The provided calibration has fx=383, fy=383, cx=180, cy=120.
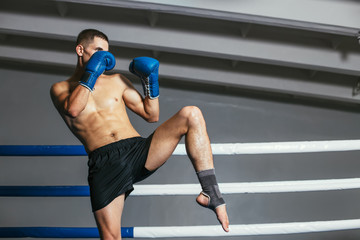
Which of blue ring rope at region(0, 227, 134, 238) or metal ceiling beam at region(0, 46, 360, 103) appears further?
metal ceiling beam at region(0, 46, 360, 103)

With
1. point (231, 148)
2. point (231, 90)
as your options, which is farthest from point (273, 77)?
point (231, 148)

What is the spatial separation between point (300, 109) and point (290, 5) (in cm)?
263

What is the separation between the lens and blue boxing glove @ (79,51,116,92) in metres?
1.85

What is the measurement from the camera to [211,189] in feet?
5.75

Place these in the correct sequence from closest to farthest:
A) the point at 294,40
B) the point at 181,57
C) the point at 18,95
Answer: the point at 294,40, the point at 181,57, the point at 18,95

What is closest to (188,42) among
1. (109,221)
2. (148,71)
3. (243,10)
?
(243,10)

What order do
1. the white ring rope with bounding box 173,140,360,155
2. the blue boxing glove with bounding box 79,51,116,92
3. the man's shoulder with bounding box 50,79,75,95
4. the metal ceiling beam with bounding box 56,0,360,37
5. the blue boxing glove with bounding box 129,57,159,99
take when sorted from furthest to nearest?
the metal ceiling beam with bounding box 56,0,360,37, the white ring rope with bounding box 173,140,360,155, the man's shoulder with bounding box 50,79,75,95, the blue boxing glove with bounding box 129,57,159,99, the blue boxing glove with bounding box 79,51,116,92

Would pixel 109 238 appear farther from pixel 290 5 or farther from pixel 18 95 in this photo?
pixel 18 95

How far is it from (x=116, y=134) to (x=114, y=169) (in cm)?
20

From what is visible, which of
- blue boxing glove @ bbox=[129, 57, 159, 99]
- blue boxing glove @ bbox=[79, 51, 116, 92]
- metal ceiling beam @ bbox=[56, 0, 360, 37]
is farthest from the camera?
metal ceiling beam @ bbox=[56, 0, 360, 37]

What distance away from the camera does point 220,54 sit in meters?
4.68

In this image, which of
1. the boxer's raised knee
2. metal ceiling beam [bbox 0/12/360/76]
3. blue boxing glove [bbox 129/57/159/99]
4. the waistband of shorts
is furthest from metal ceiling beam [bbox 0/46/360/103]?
the boxer's raised knee

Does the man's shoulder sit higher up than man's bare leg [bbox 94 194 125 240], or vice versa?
the man's shoulder

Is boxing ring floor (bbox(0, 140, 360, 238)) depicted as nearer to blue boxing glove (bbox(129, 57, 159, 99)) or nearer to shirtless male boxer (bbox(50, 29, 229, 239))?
shirtless male boxer (bbox(50, 29, 229, 239))
